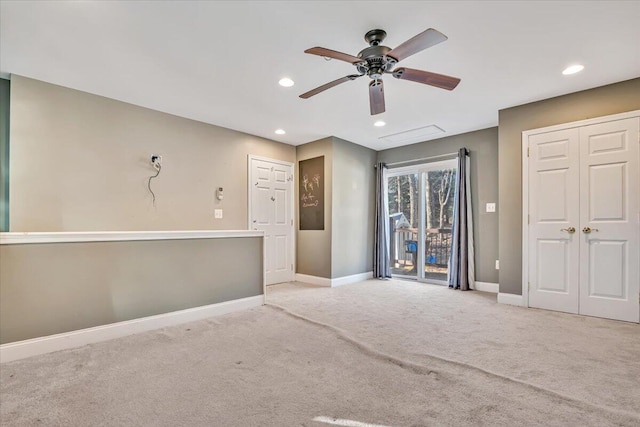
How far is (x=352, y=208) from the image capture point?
552 centimetres

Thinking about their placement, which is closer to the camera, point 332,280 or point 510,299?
point 510,299

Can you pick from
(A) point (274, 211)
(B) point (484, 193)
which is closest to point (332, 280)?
(A) point (274, 211)

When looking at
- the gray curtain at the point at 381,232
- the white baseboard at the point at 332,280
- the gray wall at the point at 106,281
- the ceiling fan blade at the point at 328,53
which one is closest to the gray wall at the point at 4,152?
the gray wall at the point at 106,281

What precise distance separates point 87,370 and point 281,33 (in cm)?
282

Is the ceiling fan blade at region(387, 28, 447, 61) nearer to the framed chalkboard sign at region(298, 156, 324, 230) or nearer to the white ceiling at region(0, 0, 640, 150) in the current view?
the white ceiling at region(0, 0, 640, 150)

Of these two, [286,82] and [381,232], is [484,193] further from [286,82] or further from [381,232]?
[286,82]

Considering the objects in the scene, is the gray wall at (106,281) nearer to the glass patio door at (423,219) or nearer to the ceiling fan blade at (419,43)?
the ceiling fan blade at (419,43)

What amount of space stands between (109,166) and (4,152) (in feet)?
2.87

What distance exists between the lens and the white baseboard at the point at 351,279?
16.6ft

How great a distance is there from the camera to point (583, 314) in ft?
11.0

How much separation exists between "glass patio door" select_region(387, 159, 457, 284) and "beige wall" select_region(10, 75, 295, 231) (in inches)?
120

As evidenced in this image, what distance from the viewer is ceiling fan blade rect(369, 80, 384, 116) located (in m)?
2.53

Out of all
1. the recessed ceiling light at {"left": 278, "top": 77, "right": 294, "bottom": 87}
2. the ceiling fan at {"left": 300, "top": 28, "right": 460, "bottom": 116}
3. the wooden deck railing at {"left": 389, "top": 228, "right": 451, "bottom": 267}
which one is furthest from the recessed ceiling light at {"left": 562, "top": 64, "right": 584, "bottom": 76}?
the wooden deck railing at {"left": 389, "top": 228, "right": 451, "bottom": 267}

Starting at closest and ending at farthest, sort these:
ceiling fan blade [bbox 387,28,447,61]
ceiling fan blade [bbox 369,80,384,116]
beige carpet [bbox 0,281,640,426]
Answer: beige carpet [bbox 0,281,640,426]
ceiling fan blade [bbox 387,28,447,61]
ceiling fan blade [bbox 369,80,384,116]
